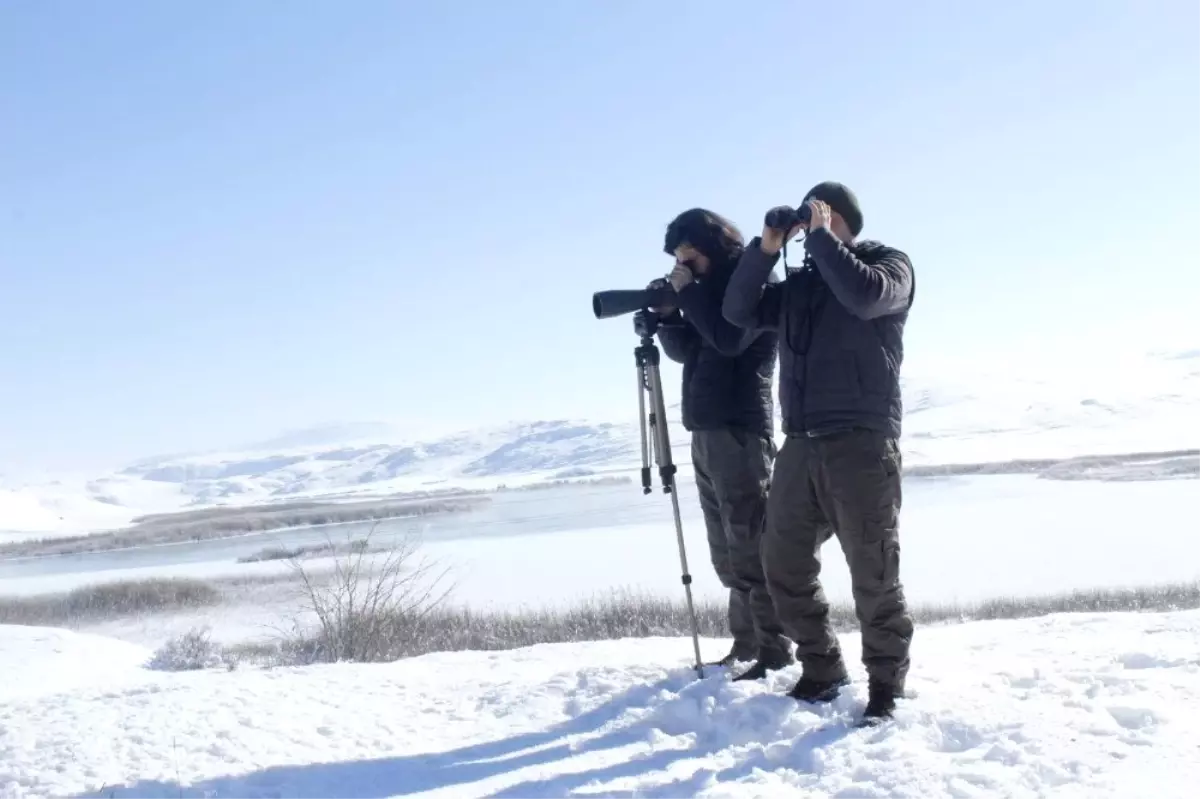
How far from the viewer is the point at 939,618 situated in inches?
384

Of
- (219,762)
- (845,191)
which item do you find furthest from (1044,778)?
(219,762)

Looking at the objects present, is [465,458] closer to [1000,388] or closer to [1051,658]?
[1000,388]

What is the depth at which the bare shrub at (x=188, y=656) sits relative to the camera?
9.53 m

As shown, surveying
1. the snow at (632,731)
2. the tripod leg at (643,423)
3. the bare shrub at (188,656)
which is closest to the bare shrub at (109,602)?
the bare shrub at (188,656)

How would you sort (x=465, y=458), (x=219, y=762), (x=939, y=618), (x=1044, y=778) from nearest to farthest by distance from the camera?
(x=1044, y=778), (x=219, y=762), (x=939, y=618), (x=465, y=458)

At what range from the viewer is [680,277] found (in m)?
3.88

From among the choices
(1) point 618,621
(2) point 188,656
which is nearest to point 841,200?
(1) point 618,621

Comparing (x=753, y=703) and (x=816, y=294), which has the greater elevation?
(x=816, y=294)

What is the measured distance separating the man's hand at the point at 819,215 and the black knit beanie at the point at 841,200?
0.48ft

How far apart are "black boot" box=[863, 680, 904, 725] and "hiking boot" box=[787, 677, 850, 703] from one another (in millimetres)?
181

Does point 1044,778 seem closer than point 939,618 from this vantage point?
Yes

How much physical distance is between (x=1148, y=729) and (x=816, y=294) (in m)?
1.75

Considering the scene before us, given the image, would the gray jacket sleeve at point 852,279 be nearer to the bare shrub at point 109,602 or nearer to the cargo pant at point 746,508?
the cargo pant at point 746,508

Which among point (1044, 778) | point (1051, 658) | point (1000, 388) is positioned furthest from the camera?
point (1000, 388)
